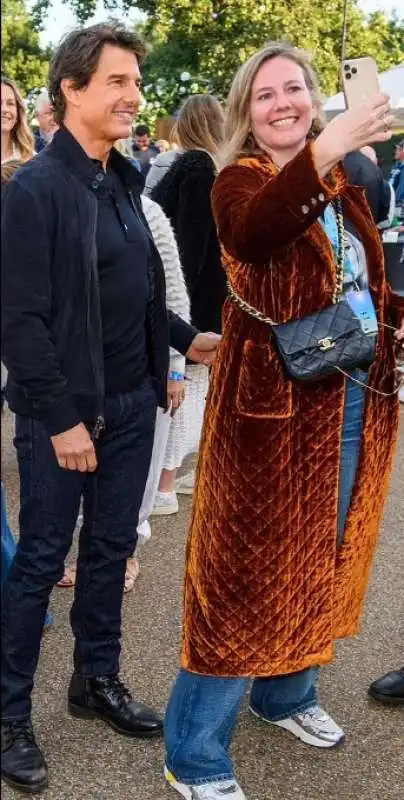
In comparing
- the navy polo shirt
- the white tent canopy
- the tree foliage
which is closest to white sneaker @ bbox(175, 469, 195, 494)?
the navy polo shirt

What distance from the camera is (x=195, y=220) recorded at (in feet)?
13.0

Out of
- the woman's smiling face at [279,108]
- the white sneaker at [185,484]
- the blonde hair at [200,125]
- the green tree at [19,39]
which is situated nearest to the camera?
the green tree at [19,39]

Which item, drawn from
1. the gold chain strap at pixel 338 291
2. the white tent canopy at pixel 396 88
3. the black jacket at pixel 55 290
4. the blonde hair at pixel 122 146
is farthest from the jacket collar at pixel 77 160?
the white tent canopy at pixel 396 88

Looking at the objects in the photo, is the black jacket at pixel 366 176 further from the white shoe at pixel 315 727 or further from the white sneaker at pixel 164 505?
the white shoe at pixel 315 727

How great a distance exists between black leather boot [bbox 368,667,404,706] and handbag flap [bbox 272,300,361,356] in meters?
1.34

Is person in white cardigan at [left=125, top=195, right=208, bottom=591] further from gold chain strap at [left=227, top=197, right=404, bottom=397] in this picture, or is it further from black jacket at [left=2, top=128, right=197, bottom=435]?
gold chain strap at [left=227, top=197, right=404, bottom=397]

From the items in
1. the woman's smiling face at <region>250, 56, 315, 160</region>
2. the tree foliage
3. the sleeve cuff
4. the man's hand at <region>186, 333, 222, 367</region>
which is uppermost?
the tree foliage

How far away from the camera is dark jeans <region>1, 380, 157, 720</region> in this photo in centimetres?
234

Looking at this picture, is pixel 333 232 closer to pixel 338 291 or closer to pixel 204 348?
pixel 338 291

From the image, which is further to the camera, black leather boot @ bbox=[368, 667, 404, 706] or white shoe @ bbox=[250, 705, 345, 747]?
black leather boot @ bbox=[368, 667, 404, 706]

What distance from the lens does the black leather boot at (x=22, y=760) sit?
7.69ft

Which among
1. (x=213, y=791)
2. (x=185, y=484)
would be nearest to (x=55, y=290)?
(x=213, y=791)

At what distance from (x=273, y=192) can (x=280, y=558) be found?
2.73 feet

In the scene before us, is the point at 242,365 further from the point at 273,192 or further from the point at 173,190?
the point at 173,190
